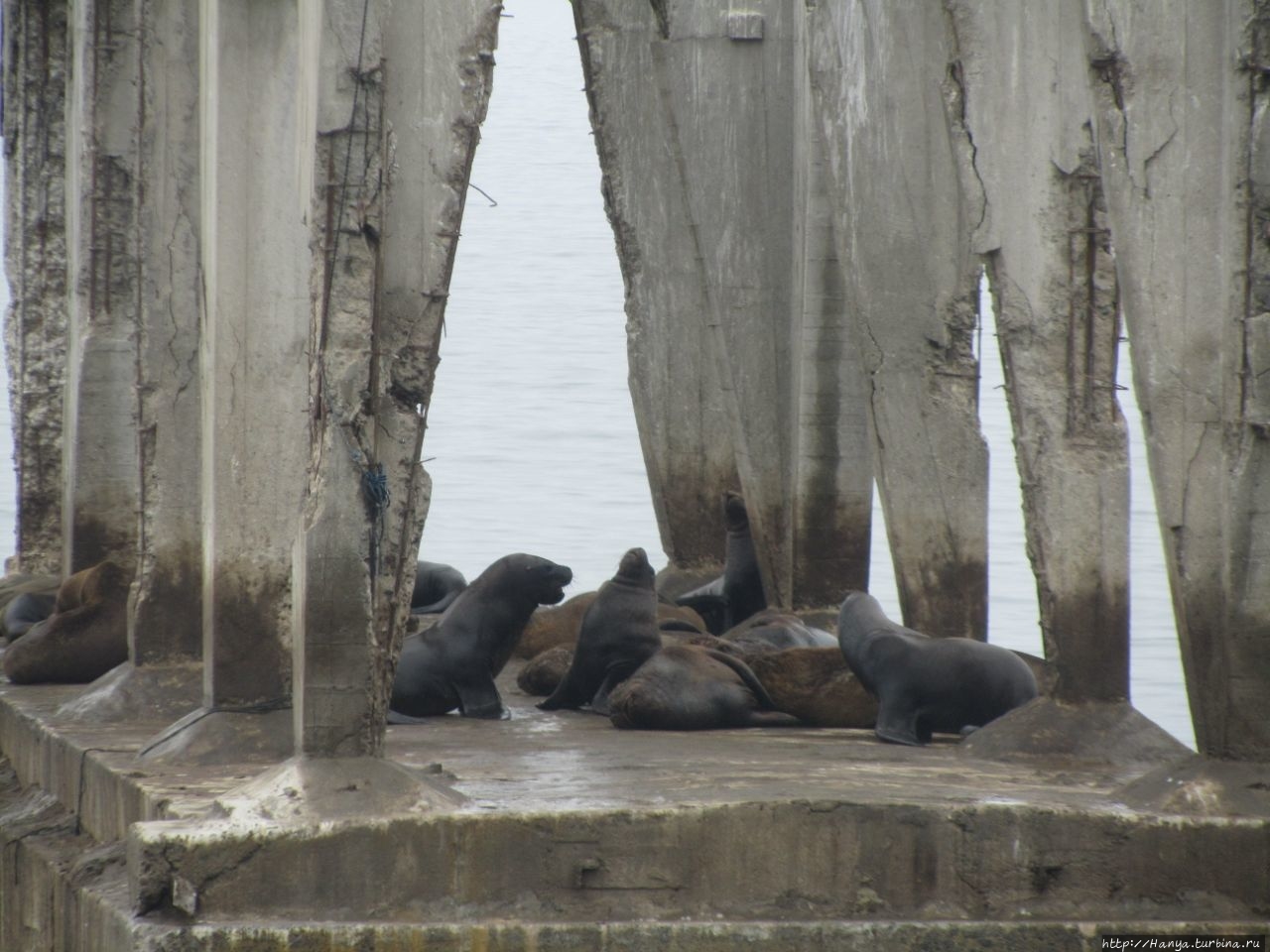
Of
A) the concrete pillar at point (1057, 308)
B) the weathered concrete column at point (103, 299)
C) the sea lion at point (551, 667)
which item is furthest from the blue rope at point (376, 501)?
the weathered concrete column at point (103, 299)

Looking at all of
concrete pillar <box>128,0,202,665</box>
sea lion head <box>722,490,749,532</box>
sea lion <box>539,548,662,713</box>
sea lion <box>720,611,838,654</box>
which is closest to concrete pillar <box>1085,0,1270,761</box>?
sea lion <box>539,548,662,713</box>

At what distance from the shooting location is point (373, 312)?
21.3 ft

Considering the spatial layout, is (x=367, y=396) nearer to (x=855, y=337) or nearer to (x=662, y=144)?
(x=855, y=337)

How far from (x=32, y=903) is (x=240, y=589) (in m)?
1.53

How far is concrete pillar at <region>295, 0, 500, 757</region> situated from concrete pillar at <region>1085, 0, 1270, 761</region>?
A: 82.9 inches

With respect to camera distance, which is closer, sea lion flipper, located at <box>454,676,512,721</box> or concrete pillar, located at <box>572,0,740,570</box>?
sea lion flipper, located at <box>454,676,512,721</box>

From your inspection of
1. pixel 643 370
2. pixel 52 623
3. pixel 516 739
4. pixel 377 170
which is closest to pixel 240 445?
pixel 516 739

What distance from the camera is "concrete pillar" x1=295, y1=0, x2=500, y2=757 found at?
6.39m

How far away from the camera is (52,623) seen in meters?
10.8

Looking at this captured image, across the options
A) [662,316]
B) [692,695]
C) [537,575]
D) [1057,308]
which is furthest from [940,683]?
[662,316]

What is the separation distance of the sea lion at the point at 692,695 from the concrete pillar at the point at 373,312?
2643mm

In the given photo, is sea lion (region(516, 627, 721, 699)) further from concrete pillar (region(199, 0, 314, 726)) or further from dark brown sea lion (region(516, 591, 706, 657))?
concrete pillar (region(199, 0, 314, 726))

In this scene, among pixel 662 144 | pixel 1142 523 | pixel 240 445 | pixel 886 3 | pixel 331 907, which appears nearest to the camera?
pixel 331 907

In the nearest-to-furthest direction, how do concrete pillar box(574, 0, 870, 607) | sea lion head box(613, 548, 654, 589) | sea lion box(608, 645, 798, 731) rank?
sea lion box(608, 645, 798, 731) < sea lion head box(613, 548, 654, 589) < concrete pillar box(574, 0, 870, 607)
